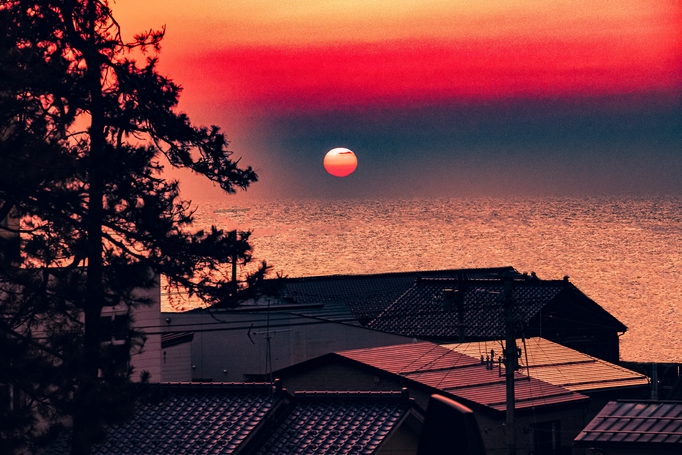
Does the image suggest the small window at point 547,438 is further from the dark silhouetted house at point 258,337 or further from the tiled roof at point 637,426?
the dark silhouetted house at point 258,337

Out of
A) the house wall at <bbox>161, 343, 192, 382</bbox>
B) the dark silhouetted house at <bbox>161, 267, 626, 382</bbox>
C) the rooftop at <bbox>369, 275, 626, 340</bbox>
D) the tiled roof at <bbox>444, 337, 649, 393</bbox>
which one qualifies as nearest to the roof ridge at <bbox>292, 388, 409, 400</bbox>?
the tiled roof at <bbox>444, 337, 649, 393</bbox>

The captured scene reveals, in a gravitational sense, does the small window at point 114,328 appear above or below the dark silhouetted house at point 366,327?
above

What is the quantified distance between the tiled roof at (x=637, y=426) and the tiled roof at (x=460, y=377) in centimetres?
576

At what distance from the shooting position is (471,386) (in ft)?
93.7

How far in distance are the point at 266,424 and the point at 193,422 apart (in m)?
1.92

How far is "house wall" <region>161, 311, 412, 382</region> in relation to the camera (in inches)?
1731

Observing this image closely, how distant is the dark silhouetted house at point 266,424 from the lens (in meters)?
21.0

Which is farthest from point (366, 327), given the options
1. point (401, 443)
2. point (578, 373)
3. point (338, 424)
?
point (338, 424)

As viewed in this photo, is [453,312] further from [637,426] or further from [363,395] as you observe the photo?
[637,426]

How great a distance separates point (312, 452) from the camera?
2070cm

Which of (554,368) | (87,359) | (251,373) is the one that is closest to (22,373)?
(87,359)

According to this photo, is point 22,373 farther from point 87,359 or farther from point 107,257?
point 107,257

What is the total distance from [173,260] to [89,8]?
5748 mm

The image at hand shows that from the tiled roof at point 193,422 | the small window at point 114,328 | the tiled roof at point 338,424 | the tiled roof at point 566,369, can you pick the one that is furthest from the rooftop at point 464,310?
the small window at point 114,328
